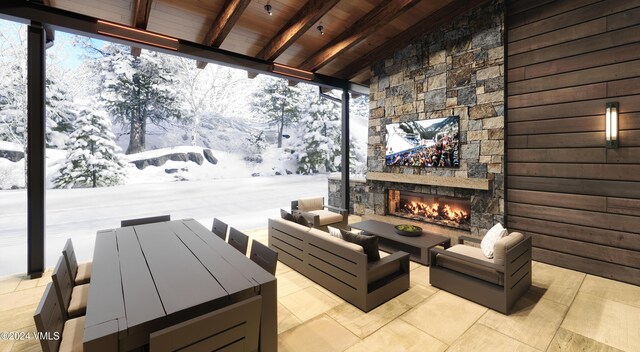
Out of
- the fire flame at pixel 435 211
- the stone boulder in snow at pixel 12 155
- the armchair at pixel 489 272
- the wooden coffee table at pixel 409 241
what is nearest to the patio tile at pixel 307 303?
the armchair at pixel 489 272

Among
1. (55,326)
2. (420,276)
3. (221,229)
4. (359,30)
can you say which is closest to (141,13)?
(221,229)

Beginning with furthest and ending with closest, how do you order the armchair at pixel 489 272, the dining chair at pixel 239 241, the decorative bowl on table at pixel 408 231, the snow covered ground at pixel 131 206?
the snow covered ground at pixel 131 206
the decorative bowl on table at pixel 408 231
the armchair at pixel 489 272
the dining chair at pixel 239 241

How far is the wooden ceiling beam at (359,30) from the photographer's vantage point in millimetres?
4090

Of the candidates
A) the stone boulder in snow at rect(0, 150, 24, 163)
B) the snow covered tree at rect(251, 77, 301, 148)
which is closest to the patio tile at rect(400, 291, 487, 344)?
the stone boulder in snow at rect(0, 150, 24, 163)

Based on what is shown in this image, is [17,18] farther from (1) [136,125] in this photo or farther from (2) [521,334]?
(1) [136,125]

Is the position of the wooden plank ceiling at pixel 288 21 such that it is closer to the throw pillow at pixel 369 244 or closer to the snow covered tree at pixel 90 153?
the throw pillow at pixel 369 244

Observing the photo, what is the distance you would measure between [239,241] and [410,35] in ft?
16.2

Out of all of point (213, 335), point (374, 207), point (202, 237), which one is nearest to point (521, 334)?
point (213, 335)

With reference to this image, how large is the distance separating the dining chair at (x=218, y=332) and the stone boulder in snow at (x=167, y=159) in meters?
10.5

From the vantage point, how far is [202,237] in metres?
2.60

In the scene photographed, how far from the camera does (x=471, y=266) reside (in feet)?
9.72

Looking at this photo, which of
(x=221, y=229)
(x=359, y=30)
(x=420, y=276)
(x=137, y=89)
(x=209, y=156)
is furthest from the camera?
(x=209, y=156)

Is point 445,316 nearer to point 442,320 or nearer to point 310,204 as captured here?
point 442,320

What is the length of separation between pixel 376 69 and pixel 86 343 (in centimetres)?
628
